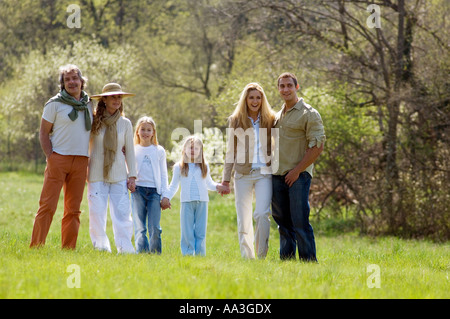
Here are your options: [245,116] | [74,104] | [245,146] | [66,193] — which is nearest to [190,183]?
[245,146]

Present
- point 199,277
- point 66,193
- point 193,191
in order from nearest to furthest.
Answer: point 199,277
point 66,193
point 193,191

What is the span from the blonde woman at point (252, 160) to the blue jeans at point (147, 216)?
1.26 meters

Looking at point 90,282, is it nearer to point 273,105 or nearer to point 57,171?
point 57,171

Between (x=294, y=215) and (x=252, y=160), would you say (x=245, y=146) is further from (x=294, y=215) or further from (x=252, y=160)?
(x=294, y=215)

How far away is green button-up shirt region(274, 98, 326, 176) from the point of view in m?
7.22

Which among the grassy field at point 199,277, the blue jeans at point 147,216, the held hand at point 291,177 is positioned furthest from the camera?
the blue jeans at point 147,216

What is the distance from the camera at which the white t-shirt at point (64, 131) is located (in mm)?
7367

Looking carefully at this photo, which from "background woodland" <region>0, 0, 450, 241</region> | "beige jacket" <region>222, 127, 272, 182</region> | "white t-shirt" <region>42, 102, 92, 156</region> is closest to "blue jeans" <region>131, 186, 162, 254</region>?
"white t-shirt" <region>42, 102, 92, 156</region>

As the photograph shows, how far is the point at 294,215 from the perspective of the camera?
7.17 m

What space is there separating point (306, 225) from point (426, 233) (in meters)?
7.44

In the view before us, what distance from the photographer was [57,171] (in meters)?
7.36

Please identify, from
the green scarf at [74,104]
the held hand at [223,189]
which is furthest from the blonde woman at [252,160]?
the green scarf at [74,104]

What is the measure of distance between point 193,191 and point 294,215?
1.80 metres

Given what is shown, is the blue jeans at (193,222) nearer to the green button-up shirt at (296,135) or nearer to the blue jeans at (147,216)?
the blue jeans at (147,216)
